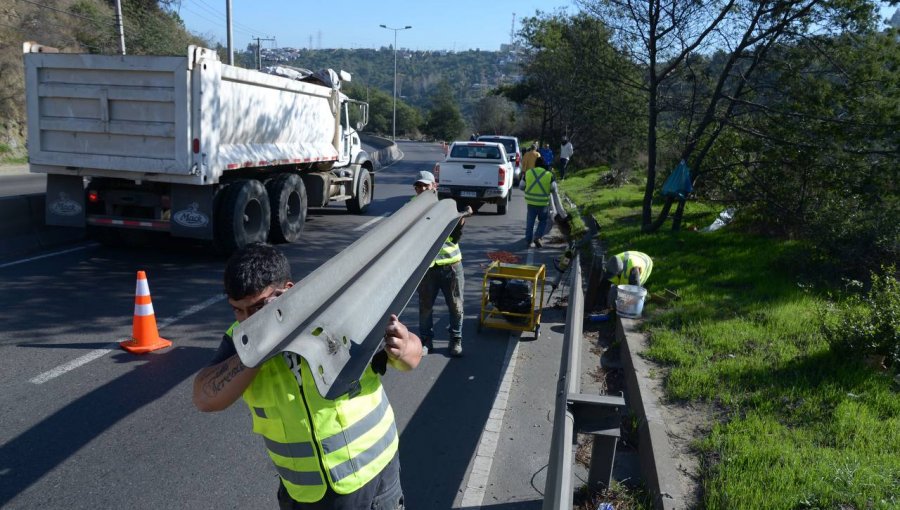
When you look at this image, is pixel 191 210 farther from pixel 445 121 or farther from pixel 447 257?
pixel 445 121

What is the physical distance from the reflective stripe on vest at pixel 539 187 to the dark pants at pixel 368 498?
9210 mm

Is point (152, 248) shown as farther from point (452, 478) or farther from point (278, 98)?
point (452, 478)

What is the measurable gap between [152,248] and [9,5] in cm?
2617

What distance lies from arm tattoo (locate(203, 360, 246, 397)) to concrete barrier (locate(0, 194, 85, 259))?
30.2ft

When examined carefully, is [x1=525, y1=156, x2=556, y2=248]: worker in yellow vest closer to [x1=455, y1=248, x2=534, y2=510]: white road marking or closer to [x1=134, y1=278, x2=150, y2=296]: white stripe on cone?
[x1=455, y1=248, x2=534, y2=510]: white road marking

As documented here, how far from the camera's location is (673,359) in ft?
18.9

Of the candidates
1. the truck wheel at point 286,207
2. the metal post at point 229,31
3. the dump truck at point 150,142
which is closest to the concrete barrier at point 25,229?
A: the dump truck at point 150,142

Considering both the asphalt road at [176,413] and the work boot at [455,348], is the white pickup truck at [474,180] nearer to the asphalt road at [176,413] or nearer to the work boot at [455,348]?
the asphalt road at [176,413]

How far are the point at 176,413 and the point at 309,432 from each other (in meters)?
3.21

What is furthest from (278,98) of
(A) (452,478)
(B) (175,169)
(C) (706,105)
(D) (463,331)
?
(A) (452,478)

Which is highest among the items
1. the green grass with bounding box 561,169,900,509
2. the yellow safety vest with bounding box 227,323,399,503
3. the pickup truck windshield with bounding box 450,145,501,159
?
the pickup truck windshield with bounding box 450,145,501,159

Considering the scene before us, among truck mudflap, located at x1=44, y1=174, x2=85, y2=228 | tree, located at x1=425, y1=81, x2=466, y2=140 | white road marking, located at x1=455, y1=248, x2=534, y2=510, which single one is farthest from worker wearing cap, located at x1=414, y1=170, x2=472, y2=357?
tree, located at x1=425, y1=81, x2=466, y2=140

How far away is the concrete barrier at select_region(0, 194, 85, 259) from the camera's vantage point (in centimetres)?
965

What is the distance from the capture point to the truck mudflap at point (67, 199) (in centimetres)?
A: 959
